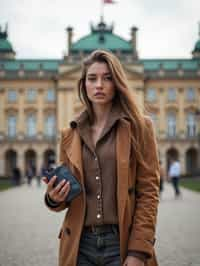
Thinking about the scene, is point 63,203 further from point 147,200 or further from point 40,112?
point 40,112

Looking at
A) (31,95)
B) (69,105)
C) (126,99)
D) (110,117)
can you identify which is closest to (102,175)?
(110,117)

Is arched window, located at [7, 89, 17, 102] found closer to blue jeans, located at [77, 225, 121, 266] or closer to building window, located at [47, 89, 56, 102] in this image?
building window, located at [47, 89, 56, 102]

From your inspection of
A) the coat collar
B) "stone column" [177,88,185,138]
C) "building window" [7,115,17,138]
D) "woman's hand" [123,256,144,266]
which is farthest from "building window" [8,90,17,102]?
"woman's hand" [123,256,144,266]

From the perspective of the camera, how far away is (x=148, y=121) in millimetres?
2863

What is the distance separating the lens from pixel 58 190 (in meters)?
2.68

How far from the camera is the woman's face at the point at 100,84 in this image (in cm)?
286

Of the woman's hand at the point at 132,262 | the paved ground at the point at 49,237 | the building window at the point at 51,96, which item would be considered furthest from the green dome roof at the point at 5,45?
the woman's hand at the point at 132,262

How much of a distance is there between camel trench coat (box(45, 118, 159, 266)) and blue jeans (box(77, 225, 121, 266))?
52 mm

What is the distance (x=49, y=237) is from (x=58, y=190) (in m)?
6.42

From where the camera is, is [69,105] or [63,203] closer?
[63,203]

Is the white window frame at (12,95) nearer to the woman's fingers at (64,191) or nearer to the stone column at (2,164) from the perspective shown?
the stone column at (2,164)

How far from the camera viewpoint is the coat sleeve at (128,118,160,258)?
8.50 feet

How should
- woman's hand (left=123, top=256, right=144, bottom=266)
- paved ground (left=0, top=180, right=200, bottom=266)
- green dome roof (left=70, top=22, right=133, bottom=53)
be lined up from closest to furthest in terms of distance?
woman's hand (left=123, top=256, right=144, bottom=266) < paved ground (left=0, top=180, right=200, bottom=266) < green dome roof (left=70, top=22, right=133, bottom=53)

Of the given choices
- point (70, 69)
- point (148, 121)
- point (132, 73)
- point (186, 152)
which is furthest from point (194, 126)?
point (148, 121)
